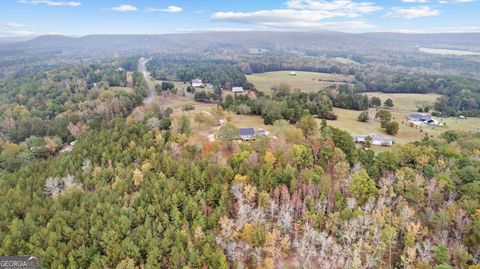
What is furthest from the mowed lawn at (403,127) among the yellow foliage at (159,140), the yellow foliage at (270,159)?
the yellow foliage at (159,140)

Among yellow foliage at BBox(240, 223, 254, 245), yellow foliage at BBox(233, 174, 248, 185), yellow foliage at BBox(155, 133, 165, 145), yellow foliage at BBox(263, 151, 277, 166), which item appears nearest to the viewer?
yellow foliage at BBox(240, 223, 254, 245)

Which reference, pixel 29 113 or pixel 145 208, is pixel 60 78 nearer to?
pixel 29 113

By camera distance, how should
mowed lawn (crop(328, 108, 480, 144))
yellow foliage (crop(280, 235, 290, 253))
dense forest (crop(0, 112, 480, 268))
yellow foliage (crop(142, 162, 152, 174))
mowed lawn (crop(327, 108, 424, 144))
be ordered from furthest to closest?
mowed lawn (crop(328, 108, 480, 144)), mowed lawn (crop(327, 108, 424, 144)), yellow foliage (crop(142, 162, 152, 174)), yellow foliage (crop(280, 235, 290, 253)), dense forest (crop(0, 112, 480, 268))

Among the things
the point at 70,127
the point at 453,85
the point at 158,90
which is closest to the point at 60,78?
the point at 158,90

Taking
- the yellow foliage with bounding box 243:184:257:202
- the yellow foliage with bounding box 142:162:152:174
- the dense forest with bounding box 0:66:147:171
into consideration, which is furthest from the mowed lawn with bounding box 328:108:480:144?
the dense forest with bounding box 0:66:147:171

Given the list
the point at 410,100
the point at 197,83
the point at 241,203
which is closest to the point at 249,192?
the point at 241,203

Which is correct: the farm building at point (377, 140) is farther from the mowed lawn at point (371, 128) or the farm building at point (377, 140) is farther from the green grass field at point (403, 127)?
the mowed lawn at point (371, 128)

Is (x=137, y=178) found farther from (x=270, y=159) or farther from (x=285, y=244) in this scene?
(x=285, y=244)

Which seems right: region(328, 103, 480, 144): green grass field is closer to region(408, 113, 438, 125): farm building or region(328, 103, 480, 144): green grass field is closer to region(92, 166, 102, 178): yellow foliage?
region(408, 113, 438, 125): farm building
